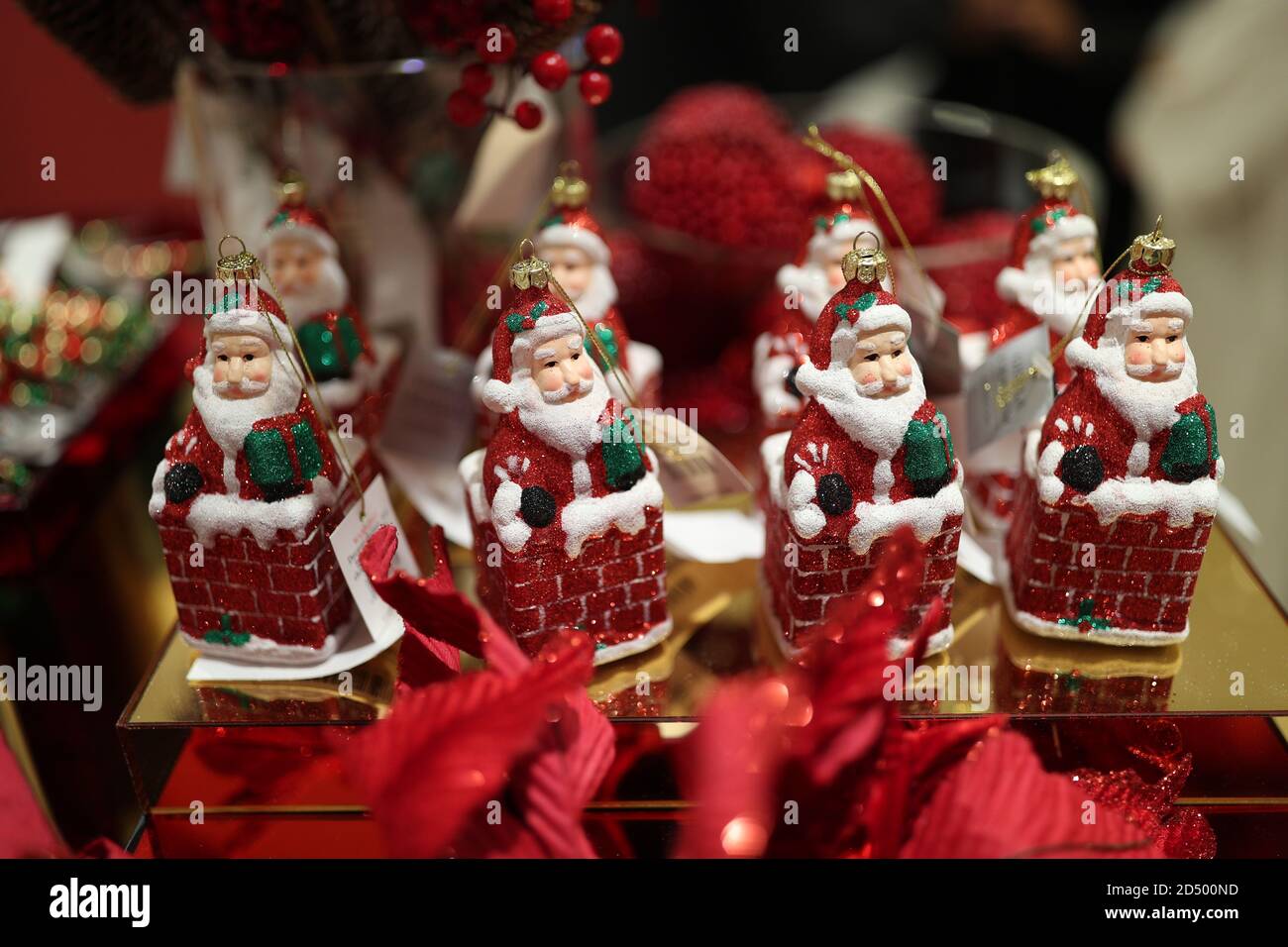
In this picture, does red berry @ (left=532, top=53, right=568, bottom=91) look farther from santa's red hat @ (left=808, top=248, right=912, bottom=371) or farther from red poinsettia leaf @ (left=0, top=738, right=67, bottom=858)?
red poinsettia leaf @ (left=0, top=738, right=67, bottom=858)

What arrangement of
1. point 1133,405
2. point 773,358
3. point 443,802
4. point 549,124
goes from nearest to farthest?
1. point 443,802
2. point 1133,405
3. point 773,358
4. point 549,124

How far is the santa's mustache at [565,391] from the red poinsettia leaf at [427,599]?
18 cm

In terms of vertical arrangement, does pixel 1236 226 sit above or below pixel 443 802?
above

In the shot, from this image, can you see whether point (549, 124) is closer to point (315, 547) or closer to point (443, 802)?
point (315, 547)

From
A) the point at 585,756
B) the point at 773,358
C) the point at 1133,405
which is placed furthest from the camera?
the point at 773,358

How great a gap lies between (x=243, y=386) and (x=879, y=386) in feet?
1.94

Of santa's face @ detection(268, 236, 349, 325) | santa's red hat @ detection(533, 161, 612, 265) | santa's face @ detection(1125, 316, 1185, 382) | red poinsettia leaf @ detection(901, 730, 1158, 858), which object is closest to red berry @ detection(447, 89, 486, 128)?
santa's red hat @ detection(533, 161, 612, 265)

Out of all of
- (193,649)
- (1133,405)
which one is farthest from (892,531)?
(193,649)

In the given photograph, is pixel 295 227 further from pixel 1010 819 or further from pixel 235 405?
pixel 1010 819

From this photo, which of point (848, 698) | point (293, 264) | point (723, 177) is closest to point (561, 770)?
point (848, 698)

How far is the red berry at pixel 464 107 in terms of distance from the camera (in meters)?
1.28

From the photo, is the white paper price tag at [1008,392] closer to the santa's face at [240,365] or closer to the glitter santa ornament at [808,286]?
the glitter santa ornament at [808,286]
